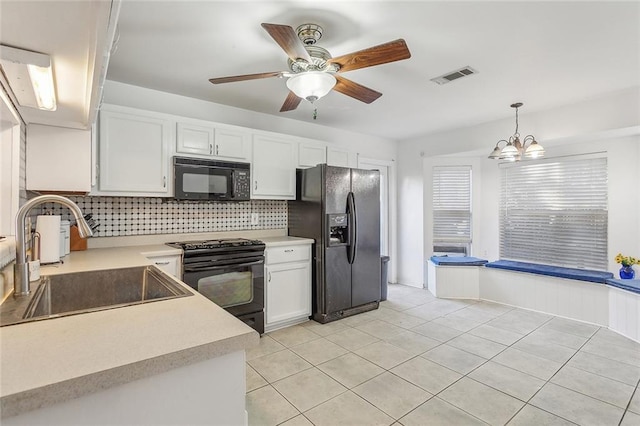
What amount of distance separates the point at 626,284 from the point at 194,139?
454 centimetres

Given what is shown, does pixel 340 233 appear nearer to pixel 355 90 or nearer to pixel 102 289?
pixel 355 90

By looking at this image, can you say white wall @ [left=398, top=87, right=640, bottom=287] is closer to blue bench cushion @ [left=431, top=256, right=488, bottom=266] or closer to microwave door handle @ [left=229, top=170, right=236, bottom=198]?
blue bench cushion @ [left=431, top=256, right=488, bottom=266]

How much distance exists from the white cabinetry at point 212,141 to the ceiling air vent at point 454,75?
1992mm

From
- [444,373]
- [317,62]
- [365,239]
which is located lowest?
[444,373]

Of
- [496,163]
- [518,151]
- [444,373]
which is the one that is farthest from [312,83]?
[496,163]

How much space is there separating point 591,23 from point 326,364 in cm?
308

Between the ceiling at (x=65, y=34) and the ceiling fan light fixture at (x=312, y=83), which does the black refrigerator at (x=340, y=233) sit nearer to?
the ceiling fan light fixture at (x=312, y=83)

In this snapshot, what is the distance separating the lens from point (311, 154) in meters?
3.96

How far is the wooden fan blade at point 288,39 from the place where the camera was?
1597 mm

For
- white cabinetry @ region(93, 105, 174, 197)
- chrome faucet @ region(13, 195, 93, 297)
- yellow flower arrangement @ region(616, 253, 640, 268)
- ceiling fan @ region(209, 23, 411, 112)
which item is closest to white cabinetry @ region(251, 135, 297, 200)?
white cabinetry @ region(93, 105, 174, 197)


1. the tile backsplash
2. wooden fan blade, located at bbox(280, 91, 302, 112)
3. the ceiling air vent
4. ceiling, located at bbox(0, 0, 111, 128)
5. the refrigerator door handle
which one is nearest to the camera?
ceiling, located at bbox(0, 0, 111, 128)

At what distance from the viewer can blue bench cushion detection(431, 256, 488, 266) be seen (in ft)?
14.6

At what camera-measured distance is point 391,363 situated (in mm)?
2604

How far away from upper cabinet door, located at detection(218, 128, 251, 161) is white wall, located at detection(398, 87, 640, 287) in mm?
2959
